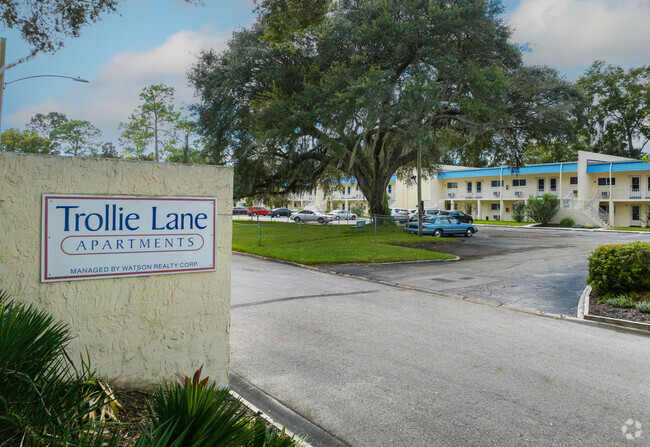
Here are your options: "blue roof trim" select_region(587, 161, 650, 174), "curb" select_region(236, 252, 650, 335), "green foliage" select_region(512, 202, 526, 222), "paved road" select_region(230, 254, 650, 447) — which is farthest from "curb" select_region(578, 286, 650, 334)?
"green foliage" select_region(512, 202, 526, 222)

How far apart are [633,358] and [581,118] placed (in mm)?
25492

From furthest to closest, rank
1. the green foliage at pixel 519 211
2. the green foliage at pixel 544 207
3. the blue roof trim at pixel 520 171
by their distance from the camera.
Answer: the green foliage at pixel 519 211 < the blue roof trim at pixel 520 171 < the green foliage at pixel 544 207

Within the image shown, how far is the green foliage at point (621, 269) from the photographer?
9.88 meters

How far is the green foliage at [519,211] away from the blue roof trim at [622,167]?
7062mm

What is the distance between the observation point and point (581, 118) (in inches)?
1091

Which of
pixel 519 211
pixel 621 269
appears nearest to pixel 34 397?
pixel 621 269

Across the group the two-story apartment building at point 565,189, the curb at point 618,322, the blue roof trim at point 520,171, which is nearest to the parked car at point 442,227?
the two-story apartment building at point 565,189

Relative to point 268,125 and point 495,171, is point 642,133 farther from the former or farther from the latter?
point 268,125

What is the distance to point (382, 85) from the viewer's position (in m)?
23.3

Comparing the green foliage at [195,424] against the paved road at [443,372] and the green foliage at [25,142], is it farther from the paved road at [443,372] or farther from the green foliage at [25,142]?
the green foliage at [25,142]

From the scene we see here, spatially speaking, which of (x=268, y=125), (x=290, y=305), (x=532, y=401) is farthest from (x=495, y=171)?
(x=532, y=401)

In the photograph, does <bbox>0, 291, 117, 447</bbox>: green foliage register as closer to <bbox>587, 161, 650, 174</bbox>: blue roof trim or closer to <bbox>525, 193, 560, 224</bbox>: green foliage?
<bbox>587, 161, 650, 174</bbox>: blue roof trim

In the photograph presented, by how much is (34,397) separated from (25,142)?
67.7m

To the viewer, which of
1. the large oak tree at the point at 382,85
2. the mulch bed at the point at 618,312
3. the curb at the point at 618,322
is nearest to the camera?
the curb at the point at 618,322
